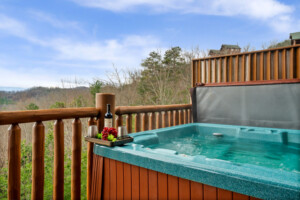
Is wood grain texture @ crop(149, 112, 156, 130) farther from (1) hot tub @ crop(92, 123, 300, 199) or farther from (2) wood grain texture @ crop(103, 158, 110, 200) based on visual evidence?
(2) wood grain texture @ crop(103, 158, 110, 200)

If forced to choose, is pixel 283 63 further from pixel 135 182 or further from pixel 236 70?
pixel 135 182

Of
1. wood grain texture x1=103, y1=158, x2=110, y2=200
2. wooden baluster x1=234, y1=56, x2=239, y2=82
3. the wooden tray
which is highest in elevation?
wooden baluster x1=234, y1=56, x2=239, y2=82

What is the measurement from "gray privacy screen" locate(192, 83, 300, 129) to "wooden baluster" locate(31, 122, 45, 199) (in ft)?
8.35

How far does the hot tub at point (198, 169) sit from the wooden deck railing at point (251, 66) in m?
1.01

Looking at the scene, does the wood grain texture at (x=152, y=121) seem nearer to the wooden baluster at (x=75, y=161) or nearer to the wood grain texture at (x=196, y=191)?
the wooden baluster at (x=75, y=161)

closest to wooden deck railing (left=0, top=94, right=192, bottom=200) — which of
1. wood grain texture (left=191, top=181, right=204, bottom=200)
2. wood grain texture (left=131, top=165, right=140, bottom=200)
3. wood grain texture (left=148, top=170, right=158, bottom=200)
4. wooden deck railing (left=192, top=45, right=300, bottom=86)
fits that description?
wood grain texture (left=131, top=165, right=140, bottom=200)

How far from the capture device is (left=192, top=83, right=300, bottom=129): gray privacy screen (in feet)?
8.79

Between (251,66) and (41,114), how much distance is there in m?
3.07

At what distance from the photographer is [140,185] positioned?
1.27m

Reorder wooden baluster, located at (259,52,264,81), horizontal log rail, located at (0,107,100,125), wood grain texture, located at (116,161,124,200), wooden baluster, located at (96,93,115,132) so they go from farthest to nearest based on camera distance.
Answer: wooden baluster, located at (259,52,264,81) < wooden baluster, located at (96,93,115,132) < wood grain texture, located at (116,161,124,200) < horizontal log rail, located at (0,107,100,125)

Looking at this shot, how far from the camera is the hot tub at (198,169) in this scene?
35.5 inches

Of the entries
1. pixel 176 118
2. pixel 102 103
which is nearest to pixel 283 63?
pixel 176 118

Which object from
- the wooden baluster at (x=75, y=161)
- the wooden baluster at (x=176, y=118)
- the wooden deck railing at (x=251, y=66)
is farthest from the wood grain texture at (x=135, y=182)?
the wooden deck railing at (x=251, y=66)

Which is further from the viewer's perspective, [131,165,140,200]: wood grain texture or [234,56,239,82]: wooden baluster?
[234,56,239,82]: wooden baluster
